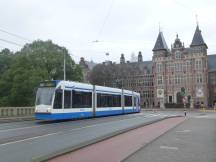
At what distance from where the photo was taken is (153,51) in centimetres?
10894

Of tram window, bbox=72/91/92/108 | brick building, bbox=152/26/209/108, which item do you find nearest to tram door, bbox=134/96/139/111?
tram window, bbox=72/91/92/108

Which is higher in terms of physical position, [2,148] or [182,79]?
[182,79]

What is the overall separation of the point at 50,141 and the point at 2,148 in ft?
8.80

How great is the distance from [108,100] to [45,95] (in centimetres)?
1145

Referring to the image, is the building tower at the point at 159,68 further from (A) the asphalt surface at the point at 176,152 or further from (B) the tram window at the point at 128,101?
(A) the asphalt surface at the point at 176,152

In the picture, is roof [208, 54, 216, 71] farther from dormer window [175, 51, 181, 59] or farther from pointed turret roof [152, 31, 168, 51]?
pointed turret roof [152, 31, 168, 51]

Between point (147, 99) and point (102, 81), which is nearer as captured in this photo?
point (102, 81)

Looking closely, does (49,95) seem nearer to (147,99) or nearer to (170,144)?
(170,144)

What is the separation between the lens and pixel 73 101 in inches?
1112

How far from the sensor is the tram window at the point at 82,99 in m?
28.6

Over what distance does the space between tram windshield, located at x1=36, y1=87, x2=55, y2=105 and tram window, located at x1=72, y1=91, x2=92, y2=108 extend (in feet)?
9.04

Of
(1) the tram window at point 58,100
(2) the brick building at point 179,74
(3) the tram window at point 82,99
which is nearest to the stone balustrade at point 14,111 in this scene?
(3) the tram window at point 82,99

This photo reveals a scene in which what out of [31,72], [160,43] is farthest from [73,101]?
[160,43]

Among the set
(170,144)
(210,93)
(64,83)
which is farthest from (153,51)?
(170,144)
